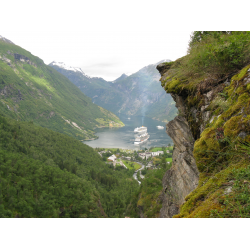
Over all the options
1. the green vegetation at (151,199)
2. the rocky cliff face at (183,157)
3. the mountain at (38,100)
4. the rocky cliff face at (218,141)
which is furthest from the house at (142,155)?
the rocky cliff face at (218,141)

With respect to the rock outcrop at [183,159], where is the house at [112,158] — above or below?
above

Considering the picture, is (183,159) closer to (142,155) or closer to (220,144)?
(220,144)

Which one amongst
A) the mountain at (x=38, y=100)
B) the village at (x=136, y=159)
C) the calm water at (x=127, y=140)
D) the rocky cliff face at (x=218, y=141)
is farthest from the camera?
the mountain at (x=38, y=100)

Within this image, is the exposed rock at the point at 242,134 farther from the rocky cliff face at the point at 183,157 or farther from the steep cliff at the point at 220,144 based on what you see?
the rocky cliff face at the point at 183,157

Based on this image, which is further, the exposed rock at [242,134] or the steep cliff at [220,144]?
the exposed rock at [242,134]

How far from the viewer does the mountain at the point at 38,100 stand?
346ft

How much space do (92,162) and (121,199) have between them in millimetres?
19532

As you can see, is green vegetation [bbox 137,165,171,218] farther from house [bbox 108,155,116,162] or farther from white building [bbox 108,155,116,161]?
white building [bbox 108,155,116,161]

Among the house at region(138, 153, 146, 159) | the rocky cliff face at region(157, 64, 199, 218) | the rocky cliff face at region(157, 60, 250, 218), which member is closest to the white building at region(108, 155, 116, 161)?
the house at region(138, 153, 146, 159)

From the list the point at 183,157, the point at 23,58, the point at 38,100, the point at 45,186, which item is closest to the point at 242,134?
the point at 183,157

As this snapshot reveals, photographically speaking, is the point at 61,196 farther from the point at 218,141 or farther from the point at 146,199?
the point at 218,141

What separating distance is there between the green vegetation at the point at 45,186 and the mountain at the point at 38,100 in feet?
205

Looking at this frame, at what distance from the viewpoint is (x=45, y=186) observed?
87.0 ft

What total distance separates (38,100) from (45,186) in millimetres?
114406
